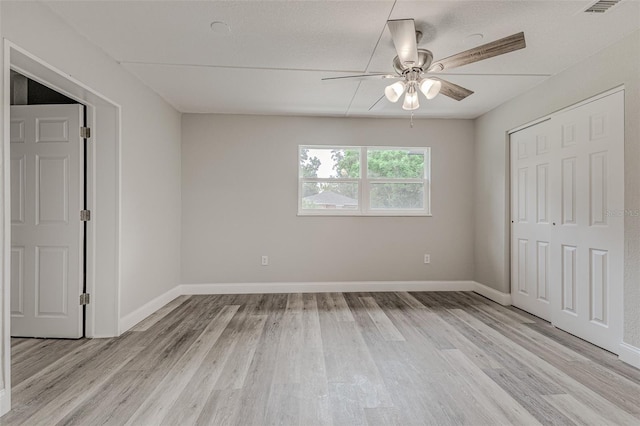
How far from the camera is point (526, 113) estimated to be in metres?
3.50

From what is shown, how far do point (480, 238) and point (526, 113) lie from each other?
1.75 m

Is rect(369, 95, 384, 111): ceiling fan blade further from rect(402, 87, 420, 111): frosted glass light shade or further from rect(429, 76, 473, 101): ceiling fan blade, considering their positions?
rect(402, 87, 420, 111): frosted glass light shade

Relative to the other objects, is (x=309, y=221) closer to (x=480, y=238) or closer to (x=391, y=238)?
(x=391, y=238)

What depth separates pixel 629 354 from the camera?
7.73ft

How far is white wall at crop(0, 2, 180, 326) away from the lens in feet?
6.72

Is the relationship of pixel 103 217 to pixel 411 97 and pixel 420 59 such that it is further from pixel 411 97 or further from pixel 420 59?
pixel 420 59

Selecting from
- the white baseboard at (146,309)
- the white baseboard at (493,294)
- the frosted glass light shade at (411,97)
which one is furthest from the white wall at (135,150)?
the white baseboard at (493,294)

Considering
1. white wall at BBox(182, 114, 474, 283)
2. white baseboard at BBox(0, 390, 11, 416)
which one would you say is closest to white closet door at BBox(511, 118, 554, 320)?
white wall at BBox(182, 114, 474, 283)

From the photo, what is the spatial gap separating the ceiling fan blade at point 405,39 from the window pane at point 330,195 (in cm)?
242

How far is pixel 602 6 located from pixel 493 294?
3192mm

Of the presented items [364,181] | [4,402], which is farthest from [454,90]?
[4,402]

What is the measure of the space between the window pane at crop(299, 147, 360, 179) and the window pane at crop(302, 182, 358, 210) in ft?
0.44

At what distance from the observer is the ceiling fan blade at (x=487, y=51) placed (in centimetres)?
189

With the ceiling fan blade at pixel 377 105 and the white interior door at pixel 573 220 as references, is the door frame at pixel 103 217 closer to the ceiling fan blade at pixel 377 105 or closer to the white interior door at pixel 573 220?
the ceiling fan blade at pixel 377 105
